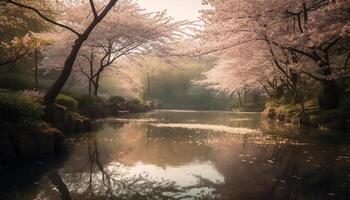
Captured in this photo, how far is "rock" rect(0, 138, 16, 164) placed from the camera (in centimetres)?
1106

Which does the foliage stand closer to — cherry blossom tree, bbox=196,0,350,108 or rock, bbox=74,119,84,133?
rock, bbox=74,119,84,133

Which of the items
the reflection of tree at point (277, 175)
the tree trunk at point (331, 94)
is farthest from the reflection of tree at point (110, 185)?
the tree trunk at point (331, 94)

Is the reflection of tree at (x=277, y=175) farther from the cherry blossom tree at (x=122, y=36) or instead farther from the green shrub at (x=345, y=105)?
the cherry blossom tree at (x=122, y=36)

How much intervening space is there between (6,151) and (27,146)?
0.84 m

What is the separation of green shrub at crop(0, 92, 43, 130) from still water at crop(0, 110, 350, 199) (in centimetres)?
151

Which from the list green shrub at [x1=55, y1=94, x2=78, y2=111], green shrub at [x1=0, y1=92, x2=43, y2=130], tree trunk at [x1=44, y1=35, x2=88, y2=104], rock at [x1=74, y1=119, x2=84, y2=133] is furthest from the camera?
green shrub at [x1=55, y1=94, x2=78, y2=111]

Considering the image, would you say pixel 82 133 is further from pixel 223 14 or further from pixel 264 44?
pixel 264 44

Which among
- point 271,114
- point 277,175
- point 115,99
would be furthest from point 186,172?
point 115,99

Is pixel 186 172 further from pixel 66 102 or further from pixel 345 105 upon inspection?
pixel 345 105

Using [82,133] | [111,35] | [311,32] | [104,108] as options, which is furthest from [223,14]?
[104,108]

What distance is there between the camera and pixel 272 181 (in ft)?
29.8

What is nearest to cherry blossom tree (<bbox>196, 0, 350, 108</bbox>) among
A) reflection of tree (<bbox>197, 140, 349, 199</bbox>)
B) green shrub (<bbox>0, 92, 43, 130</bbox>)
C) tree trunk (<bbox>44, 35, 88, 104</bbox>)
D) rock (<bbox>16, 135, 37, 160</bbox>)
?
reflection of tree (<bbox>197, 140, 349, 199</bbox>)

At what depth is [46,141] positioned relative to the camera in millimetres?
12844

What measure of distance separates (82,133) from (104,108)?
1520 cm
